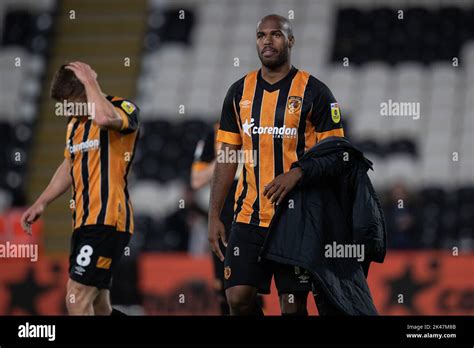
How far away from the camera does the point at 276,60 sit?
218 inches

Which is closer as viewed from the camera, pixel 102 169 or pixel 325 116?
pixel 325 116

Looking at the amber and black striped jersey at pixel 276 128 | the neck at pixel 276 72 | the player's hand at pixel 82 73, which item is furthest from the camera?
the player's hand at pixel 82 73

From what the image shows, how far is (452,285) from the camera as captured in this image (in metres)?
9.12

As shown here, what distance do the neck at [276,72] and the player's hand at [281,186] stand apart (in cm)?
58

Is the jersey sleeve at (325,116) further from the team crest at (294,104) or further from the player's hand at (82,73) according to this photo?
the player's hand at (82,73)

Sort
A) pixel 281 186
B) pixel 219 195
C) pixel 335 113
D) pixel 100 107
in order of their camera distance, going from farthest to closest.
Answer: pixel 100 107
pixel 219 195
pixel 335 113
pixel 281 186

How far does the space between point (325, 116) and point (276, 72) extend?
1.16 ft

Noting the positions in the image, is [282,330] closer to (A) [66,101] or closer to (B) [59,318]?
(B) [59,318]

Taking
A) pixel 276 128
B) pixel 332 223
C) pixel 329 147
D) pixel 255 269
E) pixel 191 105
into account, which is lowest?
pixel 255 269

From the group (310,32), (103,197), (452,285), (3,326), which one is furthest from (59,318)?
(310,32)

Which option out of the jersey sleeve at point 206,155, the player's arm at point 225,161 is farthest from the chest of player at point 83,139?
the jersey sleeve at point 206,155

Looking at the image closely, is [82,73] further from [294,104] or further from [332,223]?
[332,223]

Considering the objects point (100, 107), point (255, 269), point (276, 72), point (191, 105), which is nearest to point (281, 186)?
point (255, 269)

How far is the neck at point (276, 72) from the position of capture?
18.4ft
